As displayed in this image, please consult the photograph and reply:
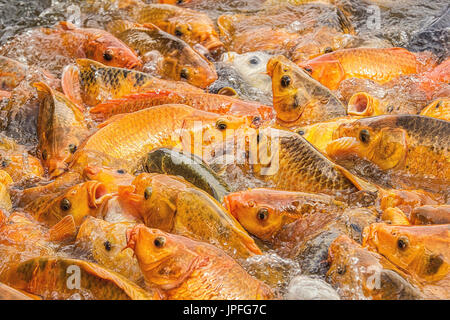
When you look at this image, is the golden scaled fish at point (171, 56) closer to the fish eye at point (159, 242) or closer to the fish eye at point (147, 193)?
the fish eye at point (147, 193)

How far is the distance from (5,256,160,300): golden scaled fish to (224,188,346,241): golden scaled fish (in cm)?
74

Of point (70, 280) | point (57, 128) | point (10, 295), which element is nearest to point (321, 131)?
point (57, 128)

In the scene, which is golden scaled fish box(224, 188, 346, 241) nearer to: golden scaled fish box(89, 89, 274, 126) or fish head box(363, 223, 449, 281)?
fish head box(363, 223, 449, 281)

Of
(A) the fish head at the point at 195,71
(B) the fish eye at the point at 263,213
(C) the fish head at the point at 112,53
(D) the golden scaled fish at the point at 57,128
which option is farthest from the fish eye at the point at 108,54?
(B) the fish eye at the point at 263,213

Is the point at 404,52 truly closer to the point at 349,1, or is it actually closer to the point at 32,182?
the point at 349,1

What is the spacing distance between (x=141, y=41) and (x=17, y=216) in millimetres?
2226

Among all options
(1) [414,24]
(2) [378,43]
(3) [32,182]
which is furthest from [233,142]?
(1) [414,24]

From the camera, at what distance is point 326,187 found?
3.08 metres

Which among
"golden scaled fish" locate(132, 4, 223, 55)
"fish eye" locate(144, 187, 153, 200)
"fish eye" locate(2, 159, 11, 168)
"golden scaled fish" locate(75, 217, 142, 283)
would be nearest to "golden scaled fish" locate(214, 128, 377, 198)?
"fish eye" locate(144, 187, 153, 200)

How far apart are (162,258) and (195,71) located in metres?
2.33

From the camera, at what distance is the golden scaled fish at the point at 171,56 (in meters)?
4.39

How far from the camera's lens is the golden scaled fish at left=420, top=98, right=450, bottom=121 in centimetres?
363

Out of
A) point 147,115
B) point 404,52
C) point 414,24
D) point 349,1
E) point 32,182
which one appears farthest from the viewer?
point 349,1

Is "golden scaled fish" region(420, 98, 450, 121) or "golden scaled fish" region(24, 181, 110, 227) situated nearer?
"golden scaled fish" region(24, 181, 110, 227)
